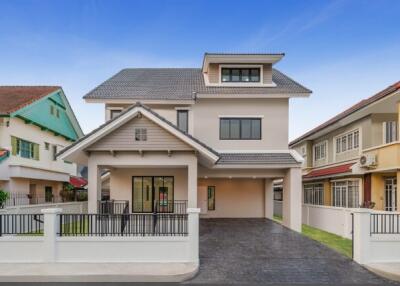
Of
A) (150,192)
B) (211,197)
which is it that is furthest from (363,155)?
(150,192)

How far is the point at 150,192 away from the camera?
17719 mm

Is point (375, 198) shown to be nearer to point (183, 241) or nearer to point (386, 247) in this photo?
point (386, 247)

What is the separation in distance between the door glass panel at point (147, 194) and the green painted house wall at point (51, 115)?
8643 millimetres

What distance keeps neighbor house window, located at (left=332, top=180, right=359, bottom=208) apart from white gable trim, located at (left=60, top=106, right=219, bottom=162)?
402 inches

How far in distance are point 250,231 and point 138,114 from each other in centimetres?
747

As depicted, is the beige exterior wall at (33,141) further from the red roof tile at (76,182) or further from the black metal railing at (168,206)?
the black metal railing at (168,206)

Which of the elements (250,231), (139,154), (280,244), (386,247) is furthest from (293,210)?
(139,154)

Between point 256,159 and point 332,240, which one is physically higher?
point 256,159

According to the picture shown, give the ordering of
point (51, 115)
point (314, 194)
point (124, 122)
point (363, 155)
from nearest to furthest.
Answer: point (124, 122) → point (363, 155) → point (51, 115) → point (314, 194)

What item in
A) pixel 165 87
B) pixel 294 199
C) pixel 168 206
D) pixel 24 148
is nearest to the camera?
pixel 294 199

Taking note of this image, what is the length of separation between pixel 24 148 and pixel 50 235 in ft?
44.2

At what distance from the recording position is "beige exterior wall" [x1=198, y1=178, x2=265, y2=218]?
1978 cm

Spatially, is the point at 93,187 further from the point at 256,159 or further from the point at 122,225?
the point at 256,159

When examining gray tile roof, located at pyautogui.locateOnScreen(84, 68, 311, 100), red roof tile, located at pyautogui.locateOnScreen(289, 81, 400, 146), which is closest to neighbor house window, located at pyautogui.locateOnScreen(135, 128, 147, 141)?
gray tile roof, located at pyautogui.locateOnScreen(84, 68, 311, 100)
